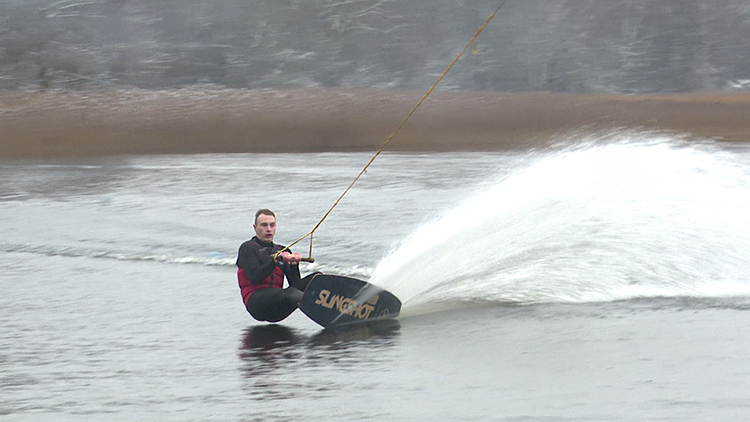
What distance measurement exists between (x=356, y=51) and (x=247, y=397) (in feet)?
107

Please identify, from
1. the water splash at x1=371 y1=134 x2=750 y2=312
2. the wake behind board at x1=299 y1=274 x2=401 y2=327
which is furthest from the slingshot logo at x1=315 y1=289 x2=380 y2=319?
the water splash at x1=371 y1=134 x2=750 y2=312

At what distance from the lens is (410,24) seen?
3997 centimetres

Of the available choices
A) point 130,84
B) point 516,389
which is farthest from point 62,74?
point 516,389

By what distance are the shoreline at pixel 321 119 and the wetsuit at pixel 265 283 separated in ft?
73.3

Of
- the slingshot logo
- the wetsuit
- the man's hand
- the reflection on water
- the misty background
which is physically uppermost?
the misty background

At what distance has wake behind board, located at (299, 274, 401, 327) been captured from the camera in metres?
8.41

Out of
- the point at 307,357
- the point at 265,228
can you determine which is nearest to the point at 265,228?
the point at 265,228

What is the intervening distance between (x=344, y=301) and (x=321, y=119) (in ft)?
84.3

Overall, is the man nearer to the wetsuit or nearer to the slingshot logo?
the wetsuit

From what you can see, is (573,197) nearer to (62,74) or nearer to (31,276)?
(31,276)

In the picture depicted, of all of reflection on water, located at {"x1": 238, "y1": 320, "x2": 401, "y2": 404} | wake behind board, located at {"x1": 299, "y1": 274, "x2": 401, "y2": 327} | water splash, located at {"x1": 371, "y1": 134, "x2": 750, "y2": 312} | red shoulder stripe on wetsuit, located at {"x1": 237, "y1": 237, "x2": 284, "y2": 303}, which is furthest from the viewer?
water splash, located at {"x1": 371, "y1": 134, "x2": 750, "y2": 312}

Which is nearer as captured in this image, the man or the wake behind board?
the man

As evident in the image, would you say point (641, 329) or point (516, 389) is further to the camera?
point (641, 329)

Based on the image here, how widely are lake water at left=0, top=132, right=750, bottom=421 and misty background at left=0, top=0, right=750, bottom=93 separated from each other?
66.5 feet
